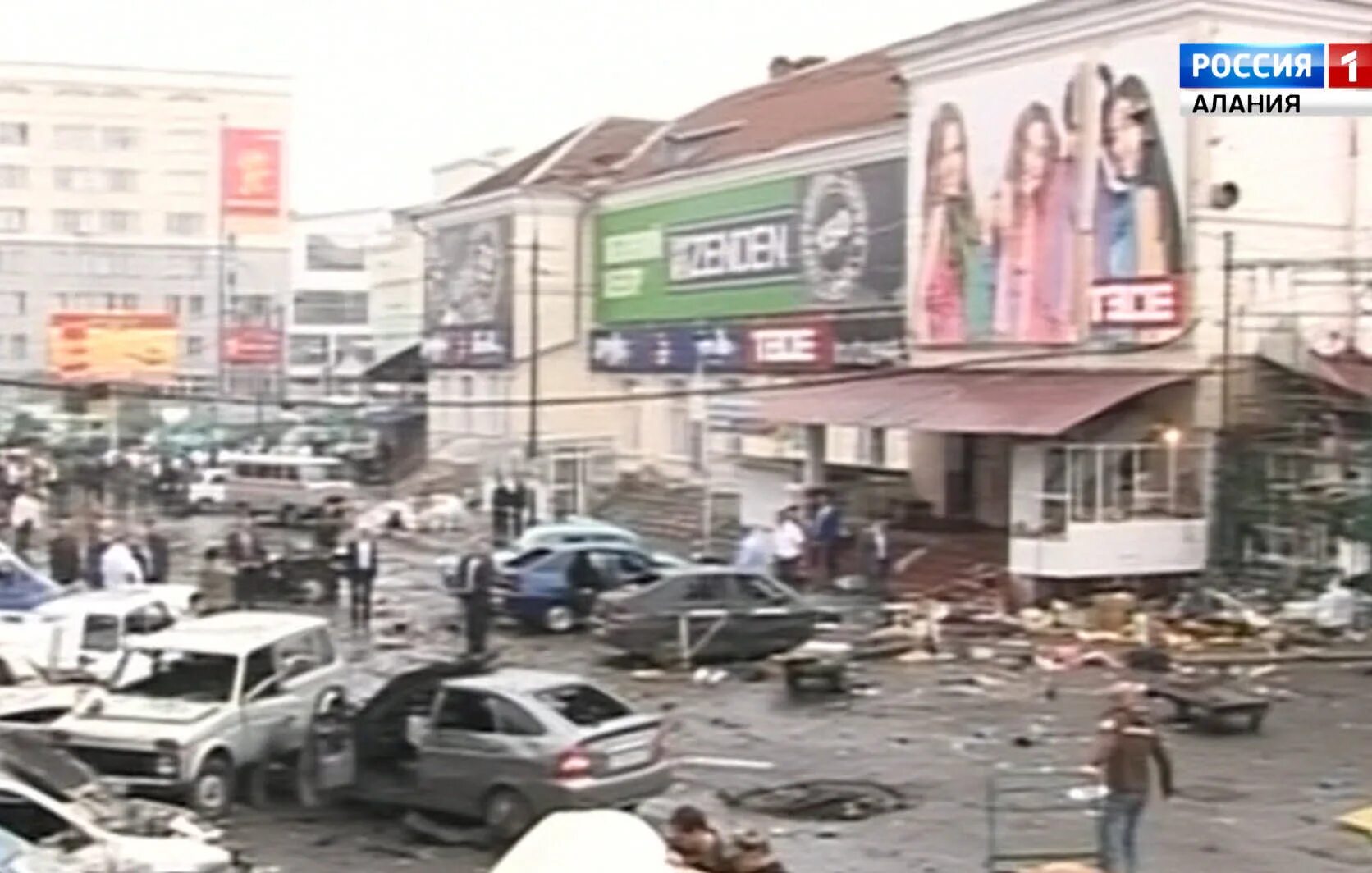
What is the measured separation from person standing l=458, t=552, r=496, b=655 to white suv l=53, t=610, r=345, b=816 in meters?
8.48

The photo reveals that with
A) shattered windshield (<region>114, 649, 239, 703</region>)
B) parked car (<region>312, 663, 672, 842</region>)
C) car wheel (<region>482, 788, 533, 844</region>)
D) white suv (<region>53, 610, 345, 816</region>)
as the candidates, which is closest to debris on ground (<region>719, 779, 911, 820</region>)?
parked car (<region>312, 663, 672, 842</region>)

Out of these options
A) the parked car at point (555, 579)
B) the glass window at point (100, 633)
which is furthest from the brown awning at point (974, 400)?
the glass window at point (100, 633)

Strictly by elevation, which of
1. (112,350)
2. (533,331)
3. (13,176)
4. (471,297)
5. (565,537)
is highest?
(13,176)

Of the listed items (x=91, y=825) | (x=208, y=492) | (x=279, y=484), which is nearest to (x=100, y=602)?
(x=91, y=825)

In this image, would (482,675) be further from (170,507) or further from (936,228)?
(170,507)

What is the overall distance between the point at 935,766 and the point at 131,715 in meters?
7.17

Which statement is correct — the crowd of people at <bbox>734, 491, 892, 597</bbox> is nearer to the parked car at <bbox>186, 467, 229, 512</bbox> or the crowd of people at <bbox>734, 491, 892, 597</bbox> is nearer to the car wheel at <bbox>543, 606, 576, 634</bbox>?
the car wheel at <bbox>543, 606, 576, 634</bbox>

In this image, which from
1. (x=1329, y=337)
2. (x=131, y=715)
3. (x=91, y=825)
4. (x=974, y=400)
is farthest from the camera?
(x=974, y=400)

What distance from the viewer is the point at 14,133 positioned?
100688 mm

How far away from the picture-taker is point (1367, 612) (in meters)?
28.1

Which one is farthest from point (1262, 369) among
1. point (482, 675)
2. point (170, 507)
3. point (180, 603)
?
point (170, 507)

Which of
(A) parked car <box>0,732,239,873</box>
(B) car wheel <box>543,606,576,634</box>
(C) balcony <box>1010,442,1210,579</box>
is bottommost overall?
(B) car wheel <box>543,606,576,634</box>

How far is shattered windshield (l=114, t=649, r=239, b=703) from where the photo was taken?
54.7 ft

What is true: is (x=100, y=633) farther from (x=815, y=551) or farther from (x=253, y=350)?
(x=253, y=350)
